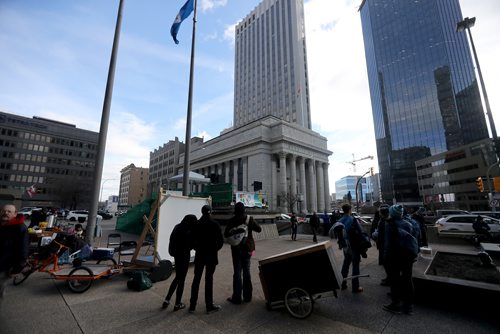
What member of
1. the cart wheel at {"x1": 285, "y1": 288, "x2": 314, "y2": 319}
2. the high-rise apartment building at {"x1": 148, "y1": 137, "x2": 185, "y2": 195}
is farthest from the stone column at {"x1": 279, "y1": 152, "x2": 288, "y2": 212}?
the high-rise apartment building at {"x1": 148, "y1": 137, "x2": 185, "y2": 195}

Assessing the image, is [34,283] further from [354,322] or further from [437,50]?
[437,50]

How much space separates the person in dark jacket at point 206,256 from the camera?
12.8ft

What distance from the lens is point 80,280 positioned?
16.7 ft

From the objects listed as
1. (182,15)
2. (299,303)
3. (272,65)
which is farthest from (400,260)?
(272,65)

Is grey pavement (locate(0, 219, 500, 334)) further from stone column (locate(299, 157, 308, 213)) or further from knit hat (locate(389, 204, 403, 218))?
stone column (locate(299, 157, 308, 213))

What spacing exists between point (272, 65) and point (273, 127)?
3822 centimetres

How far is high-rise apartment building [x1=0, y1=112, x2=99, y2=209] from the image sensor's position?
6639 centimetres

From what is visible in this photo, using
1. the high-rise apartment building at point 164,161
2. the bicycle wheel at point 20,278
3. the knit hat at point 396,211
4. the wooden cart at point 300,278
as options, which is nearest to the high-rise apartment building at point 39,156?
the high-rise apartment building at point 164,161

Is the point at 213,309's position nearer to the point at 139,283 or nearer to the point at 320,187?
the point at 139,283

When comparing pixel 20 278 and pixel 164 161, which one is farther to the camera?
pixel 164 161

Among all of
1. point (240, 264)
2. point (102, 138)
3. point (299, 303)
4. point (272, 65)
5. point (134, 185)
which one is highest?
point (272, 65)

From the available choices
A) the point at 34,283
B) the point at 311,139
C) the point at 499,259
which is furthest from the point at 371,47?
the point at 34,283

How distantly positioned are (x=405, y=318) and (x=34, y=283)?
838cm

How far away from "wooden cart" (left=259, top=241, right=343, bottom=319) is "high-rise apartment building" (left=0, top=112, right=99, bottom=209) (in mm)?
72094
